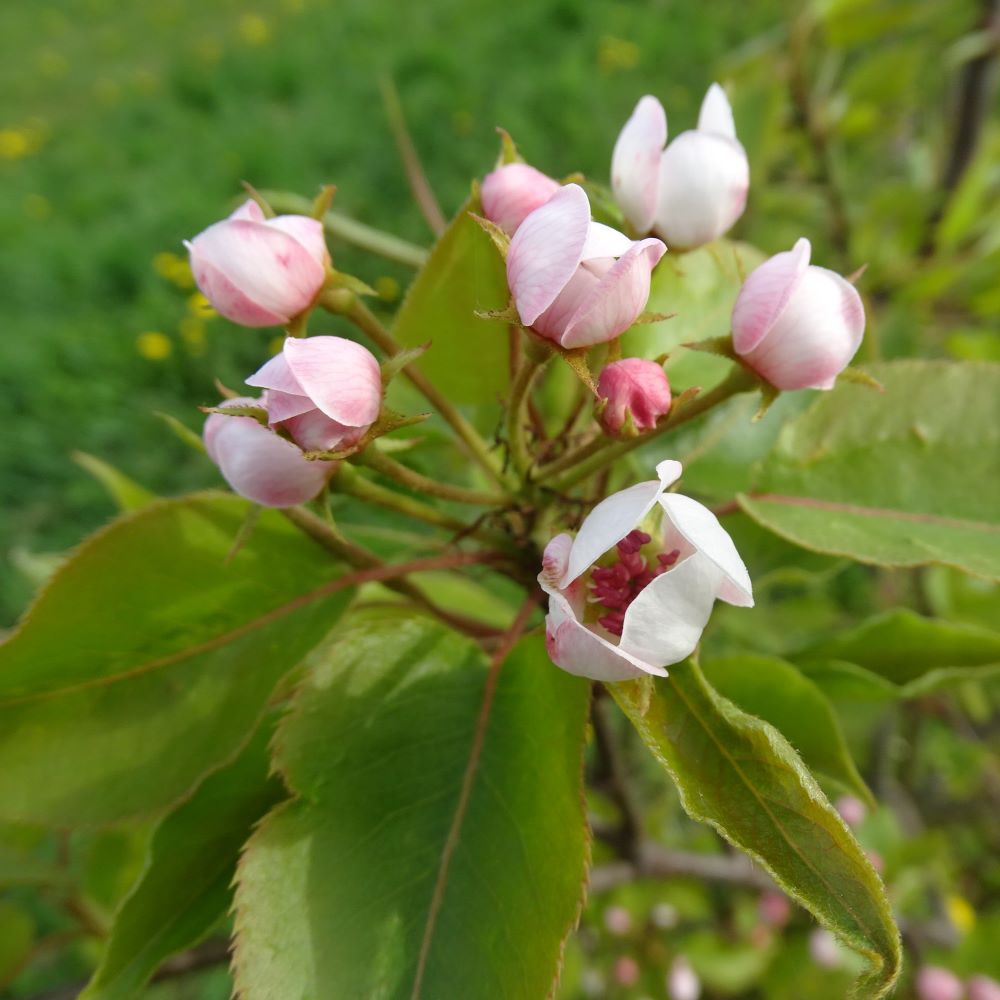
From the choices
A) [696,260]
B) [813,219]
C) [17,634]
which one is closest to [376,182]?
[813,219]

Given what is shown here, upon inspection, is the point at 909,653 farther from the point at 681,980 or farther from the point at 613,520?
the point at 681,980

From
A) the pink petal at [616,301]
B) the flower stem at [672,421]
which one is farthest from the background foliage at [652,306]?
the pink petal at [616,301]

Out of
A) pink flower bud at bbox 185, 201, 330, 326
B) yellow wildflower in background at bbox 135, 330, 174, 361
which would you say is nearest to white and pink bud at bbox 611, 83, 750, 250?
pink flower bud at bbox 185, 201, 330, 326

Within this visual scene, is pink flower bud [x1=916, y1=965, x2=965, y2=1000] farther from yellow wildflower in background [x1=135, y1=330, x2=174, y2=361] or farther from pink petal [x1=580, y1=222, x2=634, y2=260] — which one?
yellow wildflower in background [x1=135, y1=330, x2=174, y2=361]

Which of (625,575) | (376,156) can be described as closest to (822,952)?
(625,575)

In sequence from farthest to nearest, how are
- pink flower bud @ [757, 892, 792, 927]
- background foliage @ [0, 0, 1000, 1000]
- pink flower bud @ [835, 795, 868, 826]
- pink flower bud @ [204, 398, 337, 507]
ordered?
pink flower bud @ [757, 892, 792, 927], pink flower bud @ [835, 795, 868, 826], background foliage @ [0, 0, 1000, 1000], pink flower bud @ [204, 398, 337, 507]

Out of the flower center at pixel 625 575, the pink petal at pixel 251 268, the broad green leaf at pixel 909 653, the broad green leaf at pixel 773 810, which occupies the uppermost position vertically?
the pink petal at pixel 251 268

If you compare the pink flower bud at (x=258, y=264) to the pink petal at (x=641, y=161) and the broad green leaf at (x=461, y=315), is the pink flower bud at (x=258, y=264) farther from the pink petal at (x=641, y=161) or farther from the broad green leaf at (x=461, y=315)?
the pink petal at (x=641, y=161)
